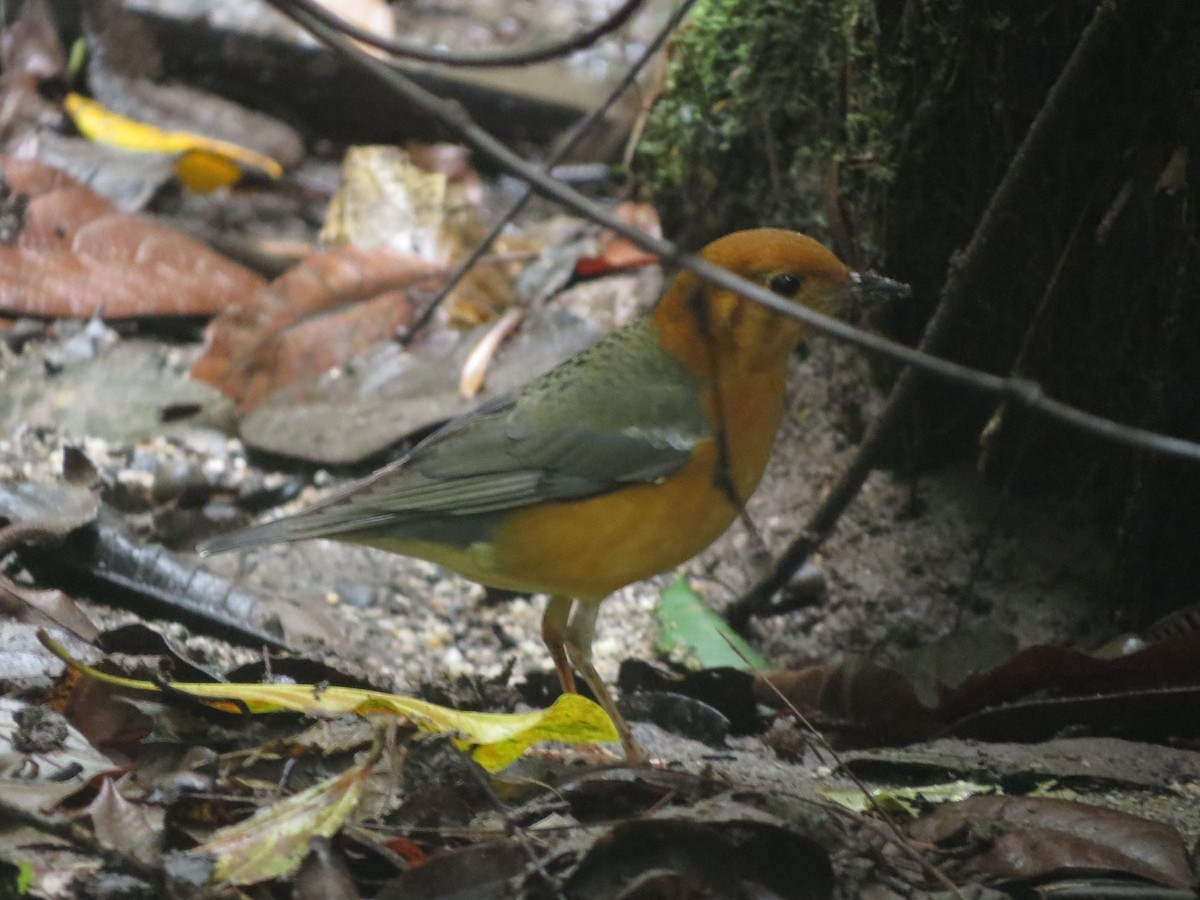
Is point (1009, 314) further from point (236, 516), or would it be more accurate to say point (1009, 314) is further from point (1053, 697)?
point (236, 516)

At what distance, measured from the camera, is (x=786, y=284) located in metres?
3.84

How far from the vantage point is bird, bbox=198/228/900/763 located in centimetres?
378

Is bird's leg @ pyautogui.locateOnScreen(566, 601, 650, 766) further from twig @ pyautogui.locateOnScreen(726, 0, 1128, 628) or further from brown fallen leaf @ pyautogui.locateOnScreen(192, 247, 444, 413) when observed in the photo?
brown fallen leaf @ pyautogui.locateOnScreen(192, 247, 444, 413)

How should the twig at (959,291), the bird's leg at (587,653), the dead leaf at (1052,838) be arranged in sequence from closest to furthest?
1. the dead leaf at (1052,838)
2. the twig at (959,291)
3. the bird's leg at (587,653)

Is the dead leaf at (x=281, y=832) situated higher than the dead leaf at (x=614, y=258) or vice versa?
the dead leaf at (x=614, y=258)

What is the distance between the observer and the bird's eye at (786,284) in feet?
12.6

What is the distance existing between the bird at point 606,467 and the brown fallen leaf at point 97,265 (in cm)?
259

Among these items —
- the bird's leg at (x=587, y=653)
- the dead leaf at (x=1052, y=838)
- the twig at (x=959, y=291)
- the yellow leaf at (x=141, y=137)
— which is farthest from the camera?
the yellow leaf at (x=141, y=137)

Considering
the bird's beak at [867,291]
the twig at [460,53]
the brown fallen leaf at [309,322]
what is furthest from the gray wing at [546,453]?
the brown fallen leaf at [309,322]

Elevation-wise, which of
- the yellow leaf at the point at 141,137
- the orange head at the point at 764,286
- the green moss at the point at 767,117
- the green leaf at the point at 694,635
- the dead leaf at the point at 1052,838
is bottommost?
the green leaf at the point at 694,635

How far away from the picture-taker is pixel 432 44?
8.59 meters

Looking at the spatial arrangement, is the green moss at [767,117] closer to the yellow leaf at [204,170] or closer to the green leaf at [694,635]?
the green leaf at [694,635]

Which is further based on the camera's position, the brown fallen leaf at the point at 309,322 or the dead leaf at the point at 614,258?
the dead leaf at the point at 614,258

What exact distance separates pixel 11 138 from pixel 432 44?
251cm
